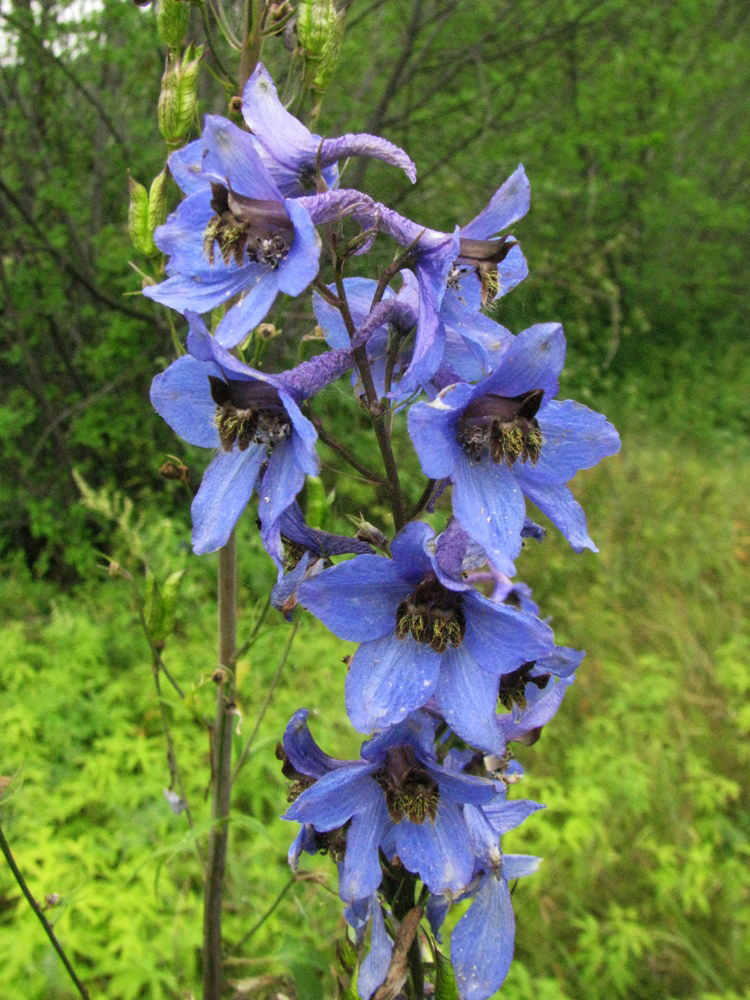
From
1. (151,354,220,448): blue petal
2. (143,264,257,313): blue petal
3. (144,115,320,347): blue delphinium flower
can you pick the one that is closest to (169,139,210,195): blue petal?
(144,115,320,347): blue delphinium flower

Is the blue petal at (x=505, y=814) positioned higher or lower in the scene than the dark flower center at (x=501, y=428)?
lower

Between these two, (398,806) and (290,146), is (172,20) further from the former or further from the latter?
(398,806)

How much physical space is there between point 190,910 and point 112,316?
10.0ft

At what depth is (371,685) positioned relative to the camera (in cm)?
90

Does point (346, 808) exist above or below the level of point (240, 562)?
above

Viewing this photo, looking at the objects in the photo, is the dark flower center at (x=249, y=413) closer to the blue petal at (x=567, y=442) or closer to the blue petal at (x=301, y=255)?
the blue petal at (x=301, y=255)

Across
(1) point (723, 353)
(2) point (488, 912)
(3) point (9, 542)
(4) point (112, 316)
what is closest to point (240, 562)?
(4) point (112, 316)

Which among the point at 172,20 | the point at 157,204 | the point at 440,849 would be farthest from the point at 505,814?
the point at 172,20

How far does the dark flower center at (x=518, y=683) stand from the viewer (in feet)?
3.19

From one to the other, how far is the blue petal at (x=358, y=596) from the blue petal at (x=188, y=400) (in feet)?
0.80

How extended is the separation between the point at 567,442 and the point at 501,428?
0.11 metres

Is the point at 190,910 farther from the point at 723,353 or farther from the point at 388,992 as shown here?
the point at 723,353

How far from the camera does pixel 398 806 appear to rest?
3.02 feet

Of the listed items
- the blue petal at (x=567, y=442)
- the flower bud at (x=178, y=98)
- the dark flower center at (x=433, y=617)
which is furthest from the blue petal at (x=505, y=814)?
the flower bud at (x=178, y=98)
